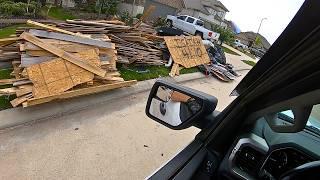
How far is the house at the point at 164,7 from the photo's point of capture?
38.8 metres

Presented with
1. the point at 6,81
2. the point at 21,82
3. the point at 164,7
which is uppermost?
the point at 21,82

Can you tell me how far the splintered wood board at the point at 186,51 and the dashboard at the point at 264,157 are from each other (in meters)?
11.1

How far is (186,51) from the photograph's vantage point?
1409cm

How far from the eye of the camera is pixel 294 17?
1082mm

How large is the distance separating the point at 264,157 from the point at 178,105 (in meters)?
0.60

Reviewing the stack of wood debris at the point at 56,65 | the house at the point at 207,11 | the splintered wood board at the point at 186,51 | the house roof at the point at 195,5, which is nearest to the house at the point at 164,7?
the house at the point at 207,11

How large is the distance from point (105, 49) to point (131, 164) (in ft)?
14.6

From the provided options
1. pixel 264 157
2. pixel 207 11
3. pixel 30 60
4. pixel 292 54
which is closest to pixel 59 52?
pixel 30 60

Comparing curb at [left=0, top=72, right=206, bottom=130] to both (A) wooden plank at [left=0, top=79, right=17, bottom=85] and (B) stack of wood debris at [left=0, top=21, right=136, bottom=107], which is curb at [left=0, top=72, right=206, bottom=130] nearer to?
(B) stack of wood debris at [left=0, top=21, right=136, bottom=107]

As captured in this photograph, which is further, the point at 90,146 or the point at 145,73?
the point at 145,73

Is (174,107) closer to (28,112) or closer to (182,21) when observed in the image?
(28,112)

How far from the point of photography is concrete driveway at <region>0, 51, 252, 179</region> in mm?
4957

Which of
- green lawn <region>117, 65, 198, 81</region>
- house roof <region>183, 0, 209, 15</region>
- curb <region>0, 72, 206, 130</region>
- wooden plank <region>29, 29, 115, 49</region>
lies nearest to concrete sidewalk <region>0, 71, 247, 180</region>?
curb <region>0, 72, 206, 130</region>

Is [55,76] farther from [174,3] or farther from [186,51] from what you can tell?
[174,3]
